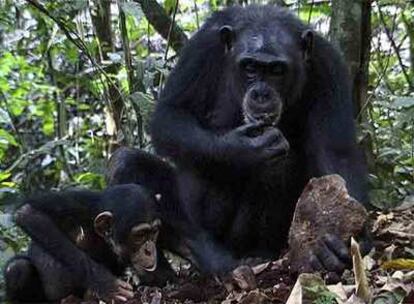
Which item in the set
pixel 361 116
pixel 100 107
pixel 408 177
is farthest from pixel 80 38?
pixel 100 107

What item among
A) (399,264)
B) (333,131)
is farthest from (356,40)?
(399,264)

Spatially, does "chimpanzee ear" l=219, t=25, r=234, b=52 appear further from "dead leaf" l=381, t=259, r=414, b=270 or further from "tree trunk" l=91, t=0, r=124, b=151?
"tree trunk" l=91, t=0, r=124, b=151

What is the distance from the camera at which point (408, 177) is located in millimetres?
7105

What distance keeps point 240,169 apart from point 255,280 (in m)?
0.91

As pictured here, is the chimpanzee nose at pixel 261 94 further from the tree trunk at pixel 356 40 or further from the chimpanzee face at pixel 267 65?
the tree trunk at pixel 356 40

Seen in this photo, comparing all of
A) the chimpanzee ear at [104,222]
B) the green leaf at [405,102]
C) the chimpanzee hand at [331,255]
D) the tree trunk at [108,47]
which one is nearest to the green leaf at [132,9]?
the chimpanzee ear at [104,222]

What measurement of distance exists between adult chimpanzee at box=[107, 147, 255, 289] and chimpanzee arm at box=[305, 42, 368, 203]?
76cm

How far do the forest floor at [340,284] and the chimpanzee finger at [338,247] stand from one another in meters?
0.08

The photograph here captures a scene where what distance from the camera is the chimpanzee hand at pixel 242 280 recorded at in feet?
15.2

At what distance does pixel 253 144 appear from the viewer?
5.23 meters

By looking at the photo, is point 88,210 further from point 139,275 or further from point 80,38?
point 80,38

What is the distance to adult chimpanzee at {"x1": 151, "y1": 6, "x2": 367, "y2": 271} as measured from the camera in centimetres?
534

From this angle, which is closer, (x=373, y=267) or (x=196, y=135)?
(x=373, y=267)

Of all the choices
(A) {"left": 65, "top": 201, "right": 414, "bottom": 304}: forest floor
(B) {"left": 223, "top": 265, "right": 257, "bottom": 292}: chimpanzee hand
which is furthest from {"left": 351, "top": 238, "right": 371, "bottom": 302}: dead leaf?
(B) {"left": 223, "top": 265, "right": 257, "bottom": 292}: chimpanzee hand
